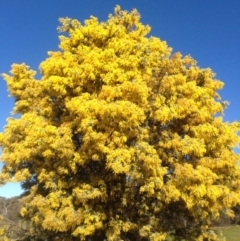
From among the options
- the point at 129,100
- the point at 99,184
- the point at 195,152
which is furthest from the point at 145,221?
the point at 129,100

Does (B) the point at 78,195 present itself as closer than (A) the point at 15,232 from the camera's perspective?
Yes

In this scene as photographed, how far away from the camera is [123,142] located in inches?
559

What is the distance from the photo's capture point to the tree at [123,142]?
14180 millimetres

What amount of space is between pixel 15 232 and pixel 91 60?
34.0ft

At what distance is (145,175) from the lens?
14.1 meters

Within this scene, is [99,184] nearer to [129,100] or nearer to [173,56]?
[129,100]

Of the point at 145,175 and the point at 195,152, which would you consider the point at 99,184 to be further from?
the point at 195,152

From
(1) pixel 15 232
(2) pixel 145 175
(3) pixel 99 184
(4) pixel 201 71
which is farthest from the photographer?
(1) pixel 15 232

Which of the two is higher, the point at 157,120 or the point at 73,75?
the point at 73,75

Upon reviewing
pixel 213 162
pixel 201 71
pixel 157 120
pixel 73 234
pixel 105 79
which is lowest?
pixel 73 234

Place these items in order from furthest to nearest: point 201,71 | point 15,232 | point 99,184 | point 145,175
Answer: point 15,232 → point 201,71 → point 99,184 → point 145,175

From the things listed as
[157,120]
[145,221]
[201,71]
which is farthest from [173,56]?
[145,221]

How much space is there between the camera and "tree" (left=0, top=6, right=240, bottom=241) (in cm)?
1418

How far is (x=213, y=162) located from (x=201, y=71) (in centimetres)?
432
